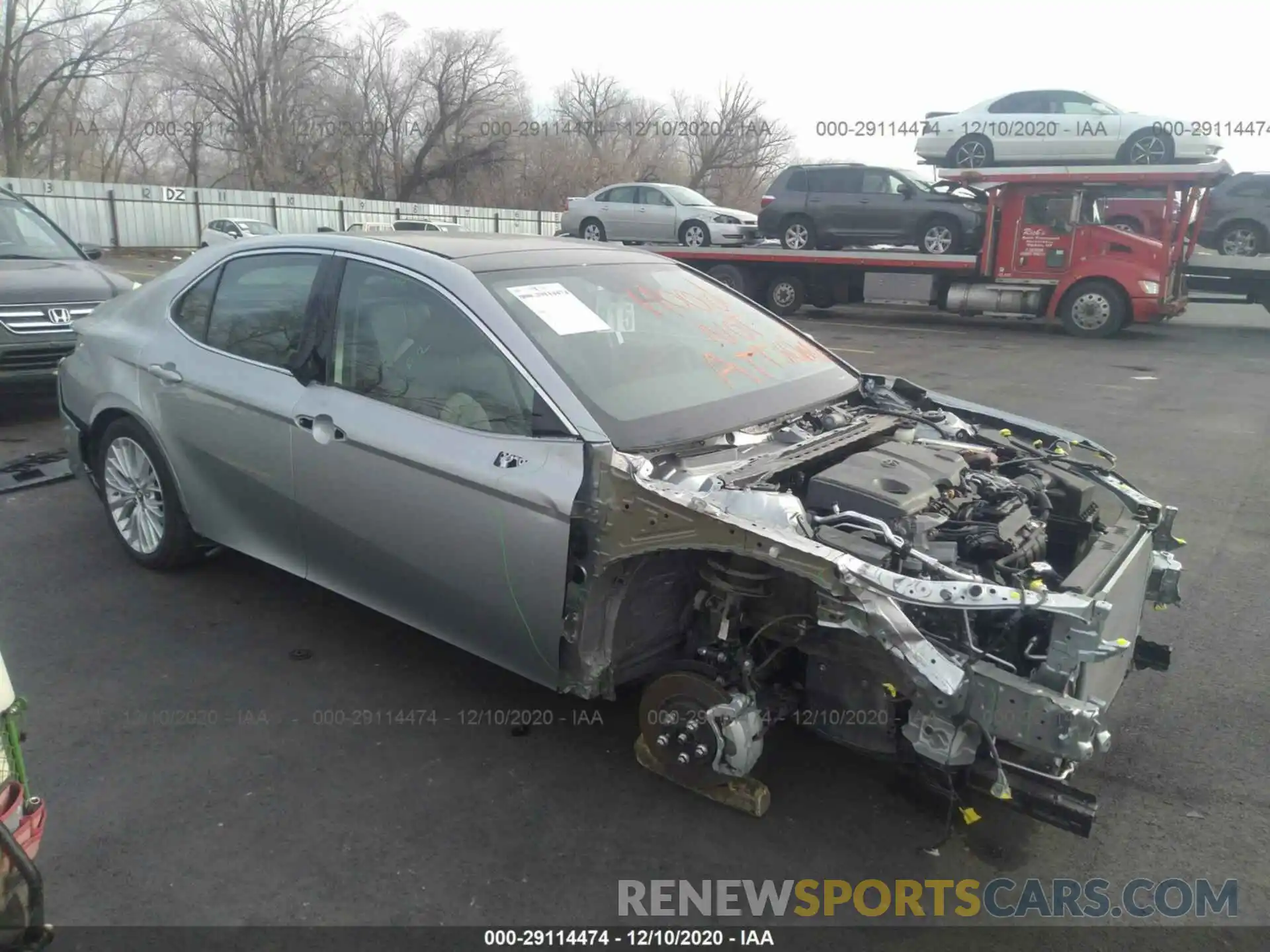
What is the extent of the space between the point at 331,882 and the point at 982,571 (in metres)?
2.12

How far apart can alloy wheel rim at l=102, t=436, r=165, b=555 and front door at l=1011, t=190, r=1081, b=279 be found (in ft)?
48.1

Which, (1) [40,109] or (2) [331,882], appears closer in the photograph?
(2) [331,882]

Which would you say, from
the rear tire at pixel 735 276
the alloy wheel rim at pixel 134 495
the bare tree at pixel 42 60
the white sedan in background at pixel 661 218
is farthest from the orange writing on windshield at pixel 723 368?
the bare tree at pixel 42 60

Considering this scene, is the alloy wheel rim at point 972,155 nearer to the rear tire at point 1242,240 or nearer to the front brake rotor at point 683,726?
the rear tire at point 1242,240

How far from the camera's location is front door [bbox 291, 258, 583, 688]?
3.07 meters

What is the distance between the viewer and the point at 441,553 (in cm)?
330

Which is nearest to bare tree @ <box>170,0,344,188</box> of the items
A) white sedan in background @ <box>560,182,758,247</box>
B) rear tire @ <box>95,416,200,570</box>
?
white sedan in background @ <box>560,182,758,247</box>

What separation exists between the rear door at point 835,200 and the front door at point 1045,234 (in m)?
A: 2.76

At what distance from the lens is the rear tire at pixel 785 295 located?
17.9 meters

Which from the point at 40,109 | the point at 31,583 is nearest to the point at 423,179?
the point at 40,109

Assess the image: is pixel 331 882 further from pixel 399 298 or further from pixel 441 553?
pixel 399 298

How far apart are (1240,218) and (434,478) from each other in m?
20.0

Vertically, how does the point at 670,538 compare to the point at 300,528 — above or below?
above

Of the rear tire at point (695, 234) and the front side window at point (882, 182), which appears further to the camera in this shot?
the rear tire at point (695, 234)
